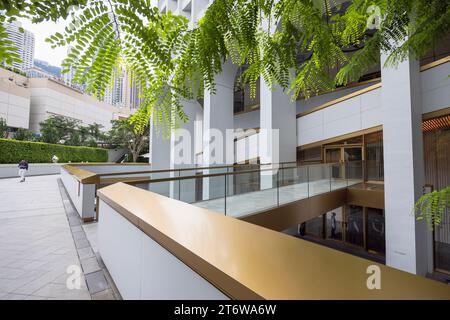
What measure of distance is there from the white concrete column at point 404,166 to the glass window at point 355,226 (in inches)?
129

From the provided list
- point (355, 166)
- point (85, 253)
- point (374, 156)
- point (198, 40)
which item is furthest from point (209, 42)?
point (374, 156)

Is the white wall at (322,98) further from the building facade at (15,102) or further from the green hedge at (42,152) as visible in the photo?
the building facade at (15,102)

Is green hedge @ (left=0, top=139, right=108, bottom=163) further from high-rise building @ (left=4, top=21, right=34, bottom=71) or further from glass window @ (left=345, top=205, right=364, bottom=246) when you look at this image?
glass window @ (left=345, top=205, right=364, bottom=246)

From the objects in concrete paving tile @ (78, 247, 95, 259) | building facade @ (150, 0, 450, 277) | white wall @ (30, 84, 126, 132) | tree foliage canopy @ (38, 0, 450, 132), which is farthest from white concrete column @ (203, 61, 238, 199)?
white wall @ (30, 84, 126, 132)

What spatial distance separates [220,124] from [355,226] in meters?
8.49

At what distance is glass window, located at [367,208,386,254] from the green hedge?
82.8 ft

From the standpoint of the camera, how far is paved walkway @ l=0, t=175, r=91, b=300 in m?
2.87

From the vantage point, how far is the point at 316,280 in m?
0.95

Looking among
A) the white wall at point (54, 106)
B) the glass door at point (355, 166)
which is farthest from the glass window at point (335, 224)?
the white wall at point (54, 106)

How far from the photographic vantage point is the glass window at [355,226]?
10.9 m

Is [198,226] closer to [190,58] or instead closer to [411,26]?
[190,58]

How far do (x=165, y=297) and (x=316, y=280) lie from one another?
43.5 inches

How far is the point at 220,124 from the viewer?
12555 mm
